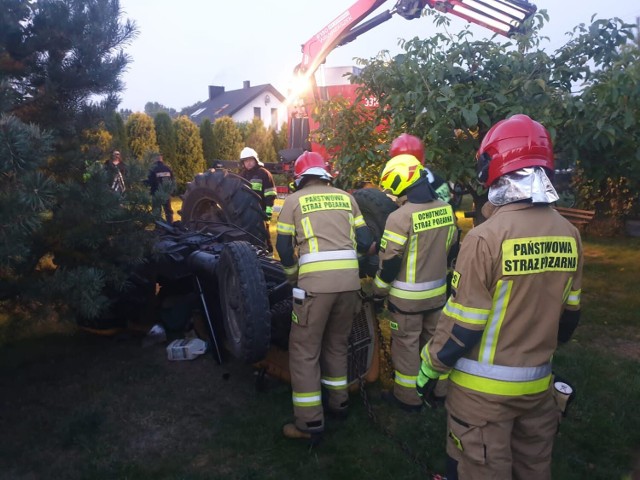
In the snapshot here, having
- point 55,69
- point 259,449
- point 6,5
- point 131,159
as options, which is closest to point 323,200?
point 131,159

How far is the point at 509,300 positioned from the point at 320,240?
5.67 ft

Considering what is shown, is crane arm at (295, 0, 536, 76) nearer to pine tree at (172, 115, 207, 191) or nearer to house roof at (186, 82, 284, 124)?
pine tree at (172, 115, 207, 191)

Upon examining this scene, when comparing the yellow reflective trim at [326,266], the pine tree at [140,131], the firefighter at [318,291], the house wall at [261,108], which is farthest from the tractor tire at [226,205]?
the house wall at [261,108]

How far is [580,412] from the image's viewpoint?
382cm

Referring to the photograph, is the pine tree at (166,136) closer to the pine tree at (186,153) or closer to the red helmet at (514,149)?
the pine tree at (186,153)

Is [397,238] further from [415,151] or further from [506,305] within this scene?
[506,305]

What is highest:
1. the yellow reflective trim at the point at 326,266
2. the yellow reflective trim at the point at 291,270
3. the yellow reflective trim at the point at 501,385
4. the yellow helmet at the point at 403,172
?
the yellow helmet at the point at 403,172

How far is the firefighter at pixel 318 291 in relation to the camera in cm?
352

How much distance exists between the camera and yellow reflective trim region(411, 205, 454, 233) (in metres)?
3.71

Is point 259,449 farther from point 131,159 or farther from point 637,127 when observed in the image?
point 637,127


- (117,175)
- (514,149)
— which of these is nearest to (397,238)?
(514,149)

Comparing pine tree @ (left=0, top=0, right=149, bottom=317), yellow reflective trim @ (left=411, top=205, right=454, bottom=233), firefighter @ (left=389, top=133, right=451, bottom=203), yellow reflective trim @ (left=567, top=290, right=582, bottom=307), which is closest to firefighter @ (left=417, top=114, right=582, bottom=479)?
yellow reflective trim @ (left=567, top=290, right=582, bottom=307)

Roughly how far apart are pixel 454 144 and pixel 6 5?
390 centimetres

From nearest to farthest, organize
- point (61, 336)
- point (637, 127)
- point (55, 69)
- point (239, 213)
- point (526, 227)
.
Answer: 1. point (526, 227)
2. point (55, 69)
3. point (637, 127)
4. point (61, 336)
5. point (239, 213)
